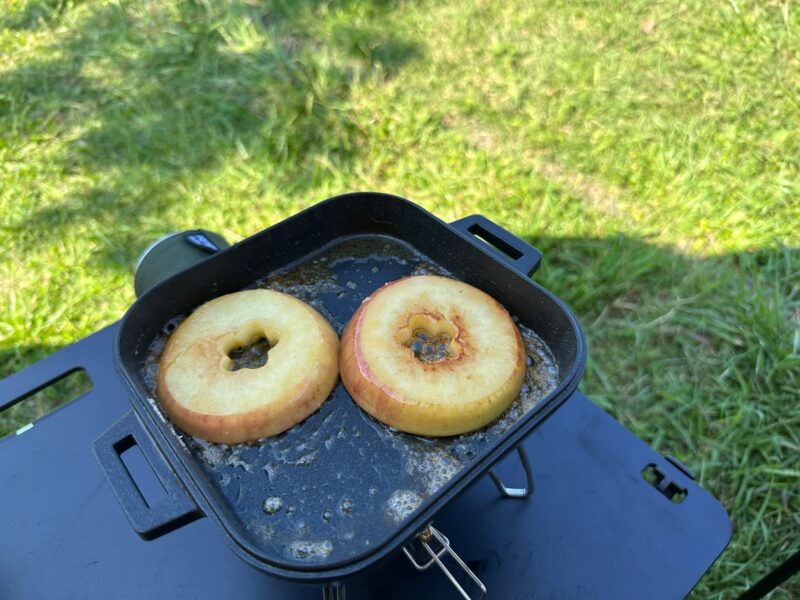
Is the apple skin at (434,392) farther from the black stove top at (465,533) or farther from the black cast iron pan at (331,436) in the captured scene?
the black stove top at (465,533)

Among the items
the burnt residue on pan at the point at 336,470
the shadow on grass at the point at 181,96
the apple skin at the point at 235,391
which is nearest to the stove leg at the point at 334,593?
the burnt residue on pan at the point at 336,470

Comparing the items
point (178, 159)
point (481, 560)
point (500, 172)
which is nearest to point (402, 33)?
point (500, 172)

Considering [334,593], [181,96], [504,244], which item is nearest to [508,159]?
[504,244]

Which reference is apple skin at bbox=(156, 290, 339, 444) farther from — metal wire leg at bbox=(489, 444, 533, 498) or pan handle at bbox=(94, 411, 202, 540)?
metal wire leg at bbox=(489, 444, 533, 498)

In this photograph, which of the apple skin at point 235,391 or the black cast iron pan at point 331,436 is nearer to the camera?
the black cast iron pan at point 331,436

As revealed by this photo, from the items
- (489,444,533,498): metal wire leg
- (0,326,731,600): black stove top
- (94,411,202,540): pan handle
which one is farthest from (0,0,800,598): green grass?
(94,411,202,540): pan handle
